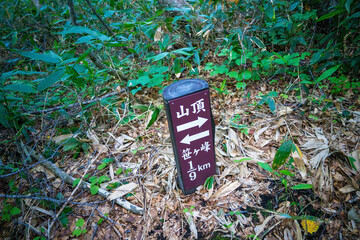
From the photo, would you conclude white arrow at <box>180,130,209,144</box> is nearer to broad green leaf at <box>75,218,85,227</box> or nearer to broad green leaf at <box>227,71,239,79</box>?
broad green leaf at <box>75,218,85,227</box>

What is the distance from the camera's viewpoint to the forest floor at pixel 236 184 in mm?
1643

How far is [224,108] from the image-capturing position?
271 cm

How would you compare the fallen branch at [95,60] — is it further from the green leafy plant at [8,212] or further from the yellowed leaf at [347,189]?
the yellowed leaf at [347,189]

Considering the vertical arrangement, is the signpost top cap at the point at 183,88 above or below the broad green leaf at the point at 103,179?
above

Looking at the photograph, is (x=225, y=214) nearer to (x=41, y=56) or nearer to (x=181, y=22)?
(x=41, y=56)

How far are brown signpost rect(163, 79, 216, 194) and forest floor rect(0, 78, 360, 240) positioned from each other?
0.80ft

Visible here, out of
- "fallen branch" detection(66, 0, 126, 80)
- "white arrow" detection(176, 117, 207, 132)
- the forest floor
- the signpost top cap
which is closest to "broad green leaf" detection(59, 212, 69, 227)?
the forest floor

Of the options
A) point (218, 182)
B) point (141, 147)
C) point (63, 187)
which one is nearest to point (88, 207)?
point (63, 187)

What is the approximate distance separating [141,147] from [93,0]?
115 inches

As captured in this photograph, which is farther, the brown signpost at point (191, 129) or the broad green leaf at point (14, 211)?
the broad green leaf at point (14, 211)

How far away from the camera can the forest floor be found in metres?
1.64

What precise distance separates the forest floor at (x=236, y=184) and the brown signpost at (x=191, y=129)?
24cm

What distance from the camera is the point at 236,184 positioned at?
6.35 ft

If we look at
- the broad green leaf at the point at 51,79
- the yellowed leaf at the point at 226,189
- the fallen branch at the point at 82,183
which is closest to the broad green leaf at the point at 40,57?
the broad green leaf at the point at 51,79
